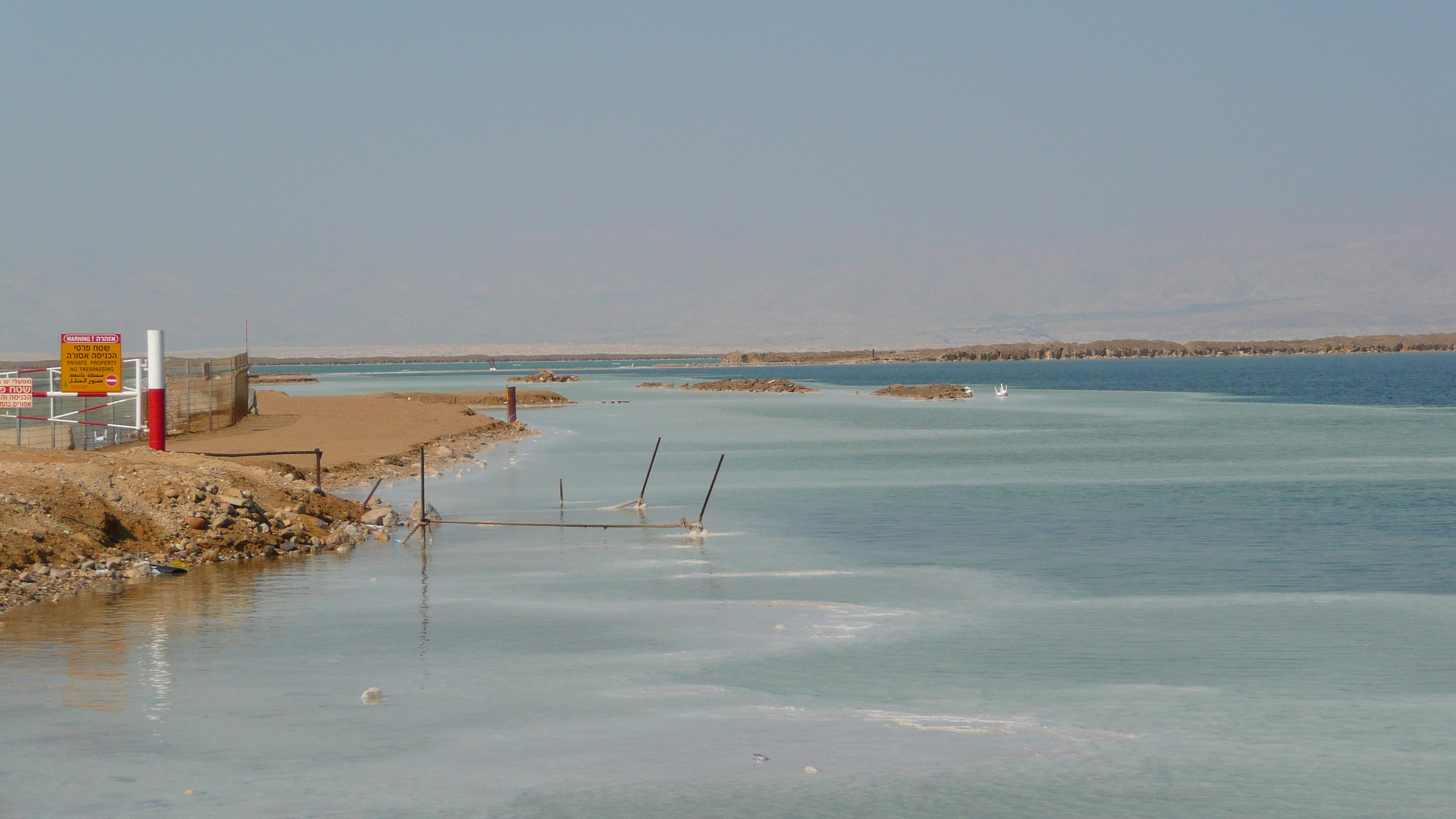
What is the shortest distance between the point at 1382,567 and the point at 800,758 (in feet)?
39.2

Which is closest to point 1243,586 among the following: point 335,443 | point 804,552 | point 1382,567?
point 1382,567

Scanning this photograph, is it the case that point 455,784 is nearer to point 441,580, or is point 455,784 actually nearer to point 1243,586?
point 441,580

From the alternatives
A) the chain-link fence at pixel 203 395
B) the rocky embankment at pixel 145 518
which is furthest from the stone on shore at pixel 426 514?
the chain-link fence at pixel 203 395

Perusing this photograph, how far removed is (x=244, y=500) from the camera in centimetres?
1964

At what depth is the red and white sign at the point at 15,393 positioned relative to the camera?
81.9 ft

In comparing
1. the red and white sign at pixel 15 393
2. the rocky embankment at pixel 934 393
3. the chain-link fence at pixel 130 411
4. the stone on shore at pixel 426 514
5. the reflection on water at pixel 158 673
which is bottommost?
the rocky embankment at pixel 934 393

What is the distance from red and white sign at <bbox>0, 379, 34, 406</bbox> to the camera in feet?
81.9

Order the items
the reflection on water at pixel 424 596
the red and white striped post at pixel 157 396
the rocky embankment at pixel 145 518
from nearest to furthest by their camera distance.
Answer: the reflection on water at pixel 424 596 → the rocky embankment at pixel 145 518 → the red and white striped post at pixel 157 396

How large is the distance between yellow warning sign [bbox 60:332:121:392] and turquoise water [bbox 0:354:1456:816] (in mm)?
7849

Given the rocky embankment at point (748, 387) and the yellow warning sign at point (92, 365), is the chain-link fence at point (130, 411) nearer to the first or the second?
the yellow warning sign at point (92, 365)

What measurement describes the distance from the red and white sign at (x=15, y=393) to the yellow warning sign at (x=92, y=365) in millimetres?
3078

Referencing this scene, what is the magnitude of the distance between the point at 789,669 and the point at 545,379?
330ft

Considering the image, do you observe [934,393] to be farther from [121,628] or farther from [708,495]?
[121,628]

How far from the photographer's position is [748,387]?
304 ft
